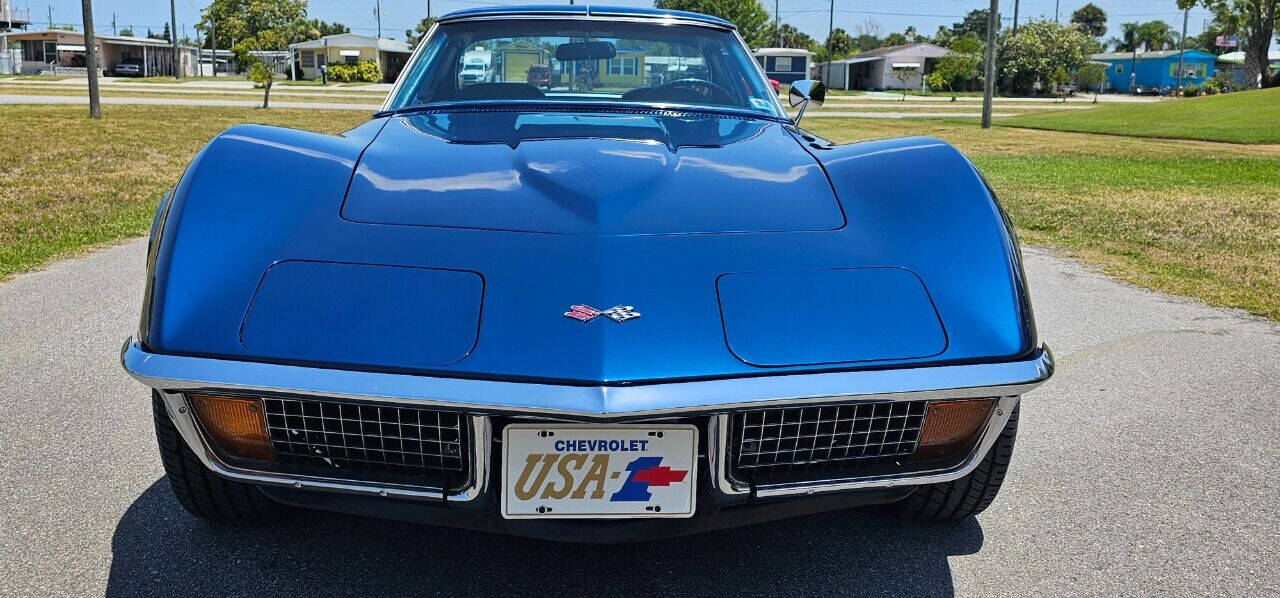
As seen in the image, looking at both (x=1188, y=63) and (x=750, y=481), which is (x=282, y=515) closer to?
(x=750, y=481)

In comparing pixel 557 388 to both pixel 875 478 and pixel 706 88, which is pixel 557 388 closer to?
pixel 875 478

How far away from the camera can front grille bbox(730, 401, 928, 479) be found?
182cm

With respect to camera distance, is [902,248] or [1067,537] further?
[1067,537]

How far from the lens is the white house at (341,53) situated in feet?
188

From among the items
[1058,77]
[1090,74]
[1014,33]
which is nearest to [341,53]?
[1014,33]

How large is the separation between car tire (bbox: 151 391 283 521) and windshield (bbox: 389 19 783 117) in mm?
1608

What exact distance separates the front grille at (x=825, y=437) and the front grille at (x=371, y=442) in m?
0.51

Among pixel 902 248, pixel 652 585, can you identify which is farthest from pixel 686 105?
pixel 652 585

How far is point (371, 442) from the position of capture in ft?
5.97

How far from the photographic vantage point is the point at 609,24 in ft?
11.6

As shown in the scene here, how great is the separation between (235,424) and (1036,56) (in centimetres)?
5947

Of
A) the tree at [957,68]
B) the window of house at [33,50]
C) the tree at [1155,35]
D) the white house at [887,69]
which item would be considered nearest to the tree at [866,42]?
the tree at [1155,35]

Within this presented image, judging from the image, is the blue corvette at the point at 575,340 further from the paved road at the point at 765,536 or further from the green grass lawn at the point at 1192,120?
the green grass lawn at the point at 1192,120

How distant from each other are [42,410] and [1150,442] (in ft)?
11.1
